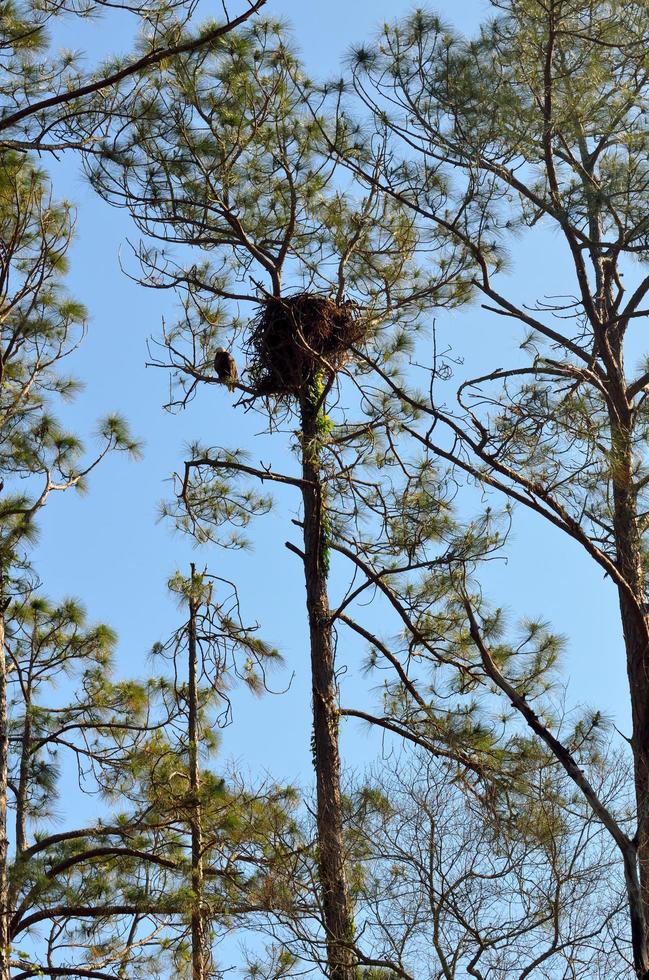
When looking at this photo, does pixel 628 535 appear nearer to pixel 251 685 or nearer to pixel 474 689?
pixel 474 689

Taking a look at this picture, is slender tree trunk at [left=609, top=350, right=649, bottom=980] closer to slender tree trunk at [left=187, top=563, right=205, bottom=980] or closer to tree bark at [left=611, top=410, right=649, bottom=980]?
tree bark at [left=611, top=410, right=649, bottom=980]

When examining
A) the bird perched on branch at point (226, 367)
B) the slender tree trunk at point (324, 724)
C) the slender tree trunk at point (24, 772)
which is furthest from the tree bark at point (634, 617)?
the slender tree trunk at point (24, 772)

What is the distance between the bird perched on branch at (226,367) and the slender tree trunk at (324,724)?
47 centimetres

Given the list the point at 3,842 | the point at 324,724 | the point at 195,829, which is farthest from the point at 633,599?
the point at 3,842

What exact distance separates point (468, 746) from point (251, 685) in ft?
4.70

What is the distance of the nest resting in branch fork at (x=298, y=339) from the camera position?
8641 mm

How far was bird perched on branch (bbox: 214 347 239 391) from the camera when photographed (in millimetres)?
8977

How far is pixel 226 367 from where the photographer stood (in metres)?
8.99

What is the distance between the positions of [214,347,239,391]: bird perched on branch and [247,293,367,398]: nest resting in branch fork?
133mm

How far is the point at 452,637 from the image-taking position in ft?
28.9

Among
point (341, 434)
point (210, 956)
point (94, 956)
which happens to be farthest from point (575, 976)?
point (341, 434)

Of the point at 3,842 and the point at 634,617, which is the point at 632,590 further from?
the point at 3,842

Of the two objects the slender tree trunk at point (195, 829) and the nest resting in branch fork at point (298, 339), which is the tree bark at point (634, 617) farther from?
the slender tree trunk at point (195, 829)

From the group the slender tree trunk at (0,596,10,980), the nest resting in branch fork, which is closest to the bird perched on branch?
the nest resting in branch fork
